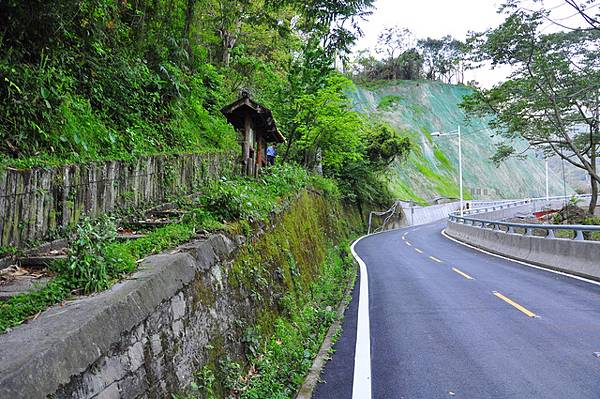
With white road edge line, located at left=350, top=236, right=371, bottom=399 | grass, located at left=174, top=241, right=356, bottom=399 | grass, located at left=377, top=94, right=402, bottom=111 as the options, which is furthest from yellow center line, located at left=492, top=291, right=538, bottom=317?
grass, located at left=377, top=94, right=402, bottom=111

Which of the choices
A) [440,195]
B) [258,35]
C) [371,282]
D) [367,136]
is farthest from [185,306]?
[440,195]

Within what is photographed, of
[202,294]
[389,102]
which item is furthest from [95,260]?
[389,102]

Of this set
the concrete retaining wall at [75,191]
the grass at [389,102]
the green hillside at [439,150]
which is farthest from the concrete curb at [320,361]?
the grass at [389,102]

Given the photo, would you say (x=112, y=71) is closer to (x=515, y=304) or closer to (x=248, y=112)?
(x=248, y=112)

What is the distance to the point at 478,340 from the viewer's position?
609 cm

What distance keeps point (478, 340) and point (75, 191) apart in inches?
232

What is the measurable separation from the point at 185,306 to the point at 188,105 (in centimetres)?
996

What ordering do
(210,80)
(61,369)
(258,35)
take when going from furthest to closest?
(258,35)
(210,80)
(61,369)

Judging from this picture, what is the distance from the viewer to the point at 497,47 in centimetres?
2156

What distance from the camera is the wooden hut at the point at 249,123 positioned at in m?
13.1

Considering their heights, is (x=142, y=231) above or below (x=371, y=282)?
above

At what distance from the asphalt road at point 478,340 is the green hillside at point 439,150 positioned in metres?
56.5

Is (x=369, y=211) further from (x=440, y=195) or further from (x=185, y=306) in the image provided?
(x=185, y=306)

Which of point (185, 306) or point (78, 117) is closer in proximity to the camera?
point (185, 306)
